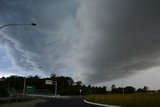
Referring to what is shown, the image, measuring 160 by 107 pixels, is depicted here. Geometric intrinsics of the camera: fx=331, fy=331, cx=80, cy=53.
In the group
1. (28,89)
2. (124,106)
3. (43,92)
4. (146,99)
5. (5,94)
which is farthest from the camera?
(43,92)

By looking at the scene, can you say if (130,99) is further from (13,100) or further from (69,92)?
(69,92)

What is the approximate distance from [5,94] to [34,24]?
118ft

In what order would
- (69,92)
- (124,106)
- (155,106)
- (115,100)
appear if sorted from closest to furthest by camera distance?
(155,106), (124,106), (115,100), (69,92)

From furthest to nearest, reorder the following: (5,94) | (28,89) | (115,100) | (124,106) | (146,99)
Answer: (28,89)
(5,94)
(115,100)
(124,106)
(146,99)

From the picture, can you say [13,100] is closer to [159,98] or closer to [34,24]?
[34,24]

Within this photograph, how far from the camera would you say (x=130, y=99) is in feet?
138

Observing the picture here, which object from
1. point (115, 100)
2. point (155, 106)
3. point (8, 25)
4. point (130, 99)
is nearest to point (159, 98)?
point (155, 106)

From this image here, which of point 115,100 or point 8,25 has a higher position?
point 8,25

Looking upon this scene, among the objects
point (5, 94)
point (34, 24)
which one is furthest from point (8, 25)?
point (5, 94)

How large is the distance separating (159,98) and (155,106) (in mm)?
1333

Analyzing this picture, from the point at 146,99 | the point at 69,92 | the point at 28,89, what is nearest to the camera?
the point at 146,99

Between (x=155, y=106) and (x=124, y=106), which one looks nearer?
(x=155, y=106)

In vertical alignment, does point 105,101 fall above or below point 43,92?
below

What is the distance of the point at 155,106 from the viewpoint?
3288 cm
